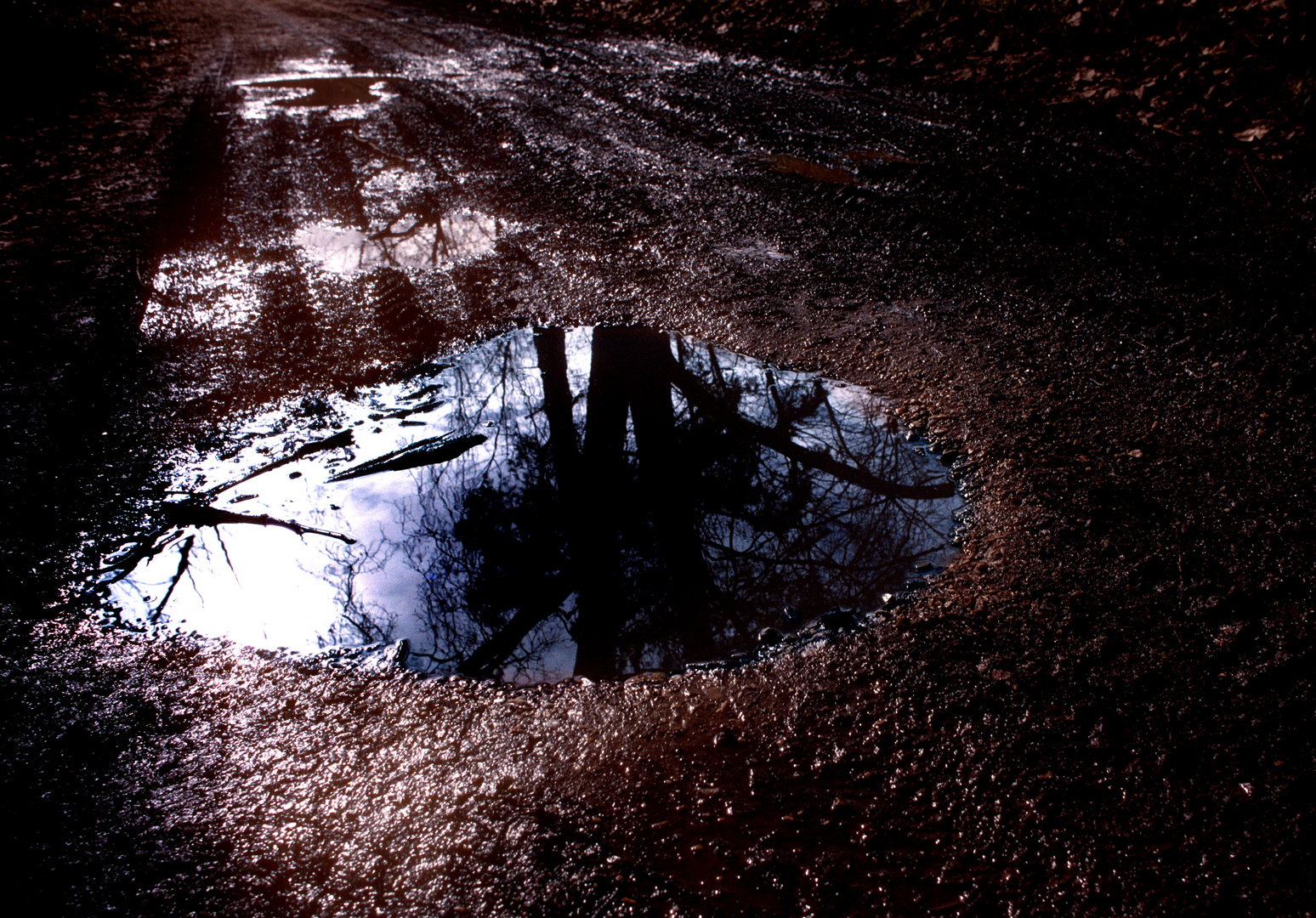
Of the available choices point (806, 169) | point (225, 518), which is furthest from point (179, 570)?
point (806, 169)

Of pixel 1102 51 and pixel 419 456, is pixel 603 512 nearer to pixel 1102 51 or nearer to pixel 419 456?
pixel 419 456

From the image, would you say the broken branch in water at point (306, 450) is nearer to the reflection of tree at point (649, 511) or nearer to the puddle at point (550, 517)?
the puddle at point (550, 517)

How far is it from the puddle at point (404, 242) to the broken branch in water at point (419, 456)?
5.38 ft

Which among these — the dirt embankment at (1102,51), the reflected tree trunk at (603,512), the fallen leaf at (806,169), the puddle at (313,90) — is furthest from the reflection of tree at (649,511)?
the puddle at (313,90)

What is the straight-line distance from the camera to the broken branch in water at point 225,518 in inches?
115

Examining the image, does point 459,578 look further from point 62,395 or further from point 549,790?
point 62,395

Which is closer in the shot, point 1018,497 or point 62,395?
point 1018,497

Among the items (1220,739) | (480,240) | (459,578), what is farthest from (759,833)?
(480,240)

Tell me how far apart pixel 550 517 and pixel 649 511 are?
43 cm

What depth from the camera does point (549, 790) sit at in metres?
1.95

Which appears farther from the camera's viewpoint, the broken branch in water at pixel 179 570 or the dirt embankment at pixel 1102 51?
the dirt embankment at pixel 1102 51

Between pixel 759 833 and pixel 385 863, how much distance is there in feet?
3.14

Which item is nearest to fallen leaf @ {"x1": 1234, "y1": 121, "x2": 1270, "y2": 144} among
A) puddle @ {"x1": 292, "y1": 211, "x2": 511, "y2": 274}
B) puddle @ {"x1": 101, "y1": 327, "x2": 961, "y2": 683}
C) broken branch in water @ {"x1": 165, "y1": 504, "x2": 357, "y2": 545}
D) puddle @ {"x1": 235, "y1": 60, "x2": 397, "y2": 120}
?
puddle @ {"x1": 101, "y1": 327, "x2": 961, "y2": 683}

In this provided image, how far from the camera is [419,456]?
3.34 metres
